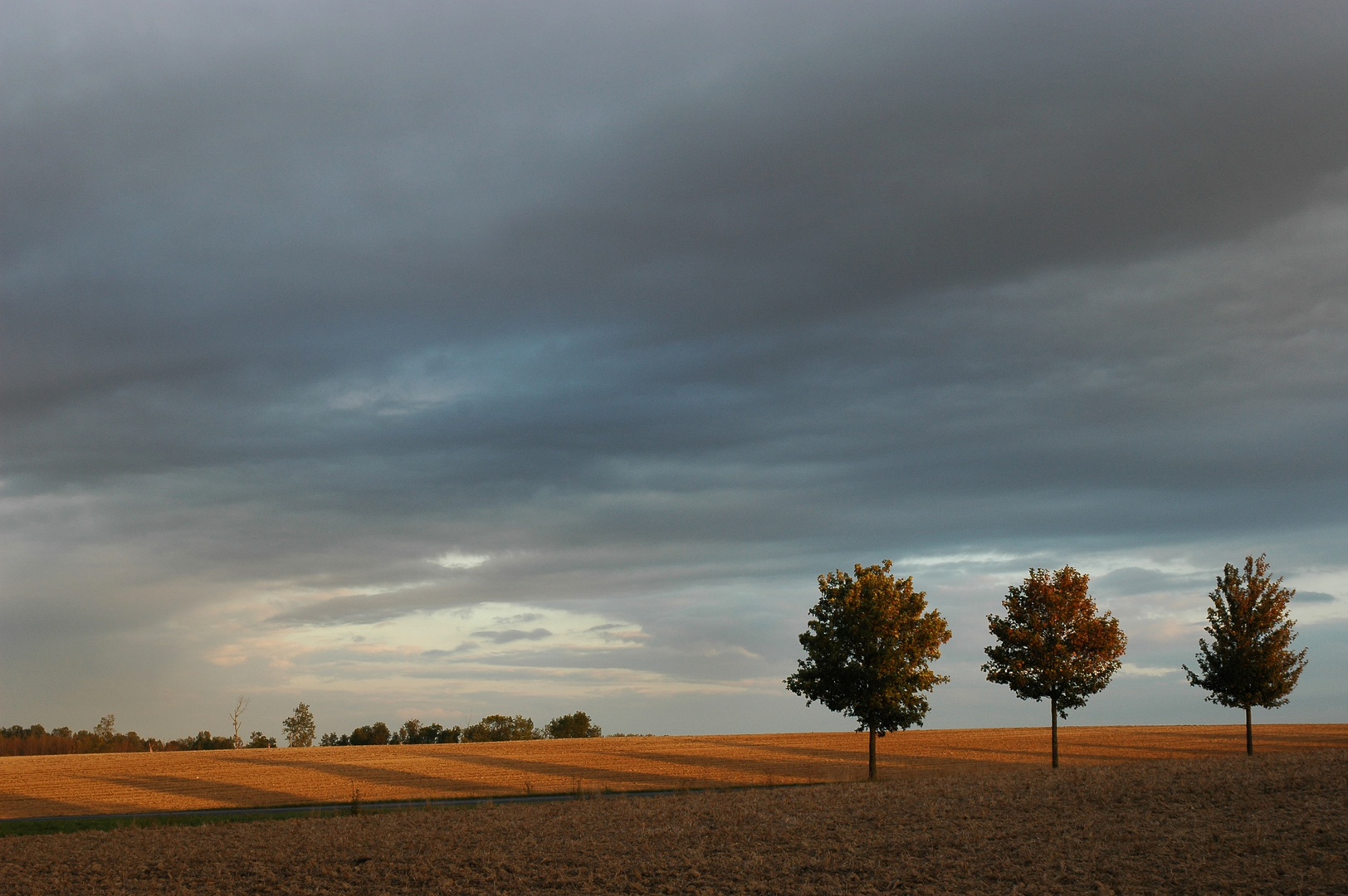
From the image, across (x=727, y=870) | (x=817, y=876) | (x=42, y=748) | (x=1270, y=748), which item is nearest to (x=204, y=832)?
(x=727, y=870)

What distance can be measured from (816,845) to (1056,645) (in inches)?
1208

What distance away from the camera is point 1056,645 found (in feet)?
166

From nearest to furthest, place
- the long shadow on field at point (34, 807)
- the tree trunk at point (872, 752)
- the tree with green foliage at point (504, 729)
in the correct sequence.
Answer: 1. the long shadow on field at point (34, 807)
2. the tree trunk at point (872, 752)
3. the tree with green foliage at point (504, 729)

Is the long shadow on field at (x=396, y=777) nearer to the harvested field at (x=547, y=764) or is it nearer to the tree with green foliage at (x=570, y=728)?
the harvested field at (x=547, y=764)

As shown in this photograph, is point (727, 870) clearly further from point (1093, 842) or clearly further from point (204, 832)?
point (204, 832)

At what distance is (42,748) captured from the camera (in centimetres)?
12356

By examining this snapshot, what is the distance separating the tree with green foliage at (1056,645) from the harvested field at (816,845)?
1489 centimetres

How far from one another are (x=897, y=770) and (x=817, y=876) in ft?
125

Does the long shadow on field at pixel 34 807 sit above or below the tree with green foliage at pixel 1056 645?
below

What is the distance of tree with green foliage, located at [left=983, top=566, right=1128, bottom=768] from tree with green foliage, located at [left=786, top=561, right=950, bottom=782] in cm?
385

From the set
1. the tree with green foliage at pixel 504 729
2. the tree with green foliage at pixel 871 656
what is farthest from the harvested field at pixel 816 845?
the tree with green foliage at pixel 504 729

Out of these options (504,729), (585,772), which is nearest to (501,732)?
(504,729)

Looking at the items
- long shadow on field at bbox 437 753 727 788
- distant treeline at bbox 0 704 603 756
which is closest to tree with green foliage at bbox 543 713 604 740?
distant treeline at bbox 0 704 603 756

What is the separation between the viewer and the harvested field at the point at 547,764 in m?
52.7
